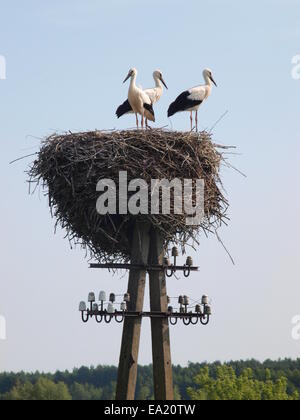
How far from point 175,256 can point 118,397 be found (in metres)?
2.05

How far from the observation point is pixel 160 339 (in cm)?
1869

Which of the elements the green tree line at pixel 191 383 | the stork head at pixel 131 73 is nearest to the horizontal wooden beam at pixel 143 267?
the stork head at pixel 131 73

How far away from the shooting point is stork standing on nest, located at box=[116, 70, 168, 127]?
2092cm

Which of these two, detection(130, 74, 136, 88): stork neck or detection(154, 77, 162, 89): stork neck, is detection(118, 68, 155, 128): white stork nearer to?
detection(130, 74, 136, 88): stork neck

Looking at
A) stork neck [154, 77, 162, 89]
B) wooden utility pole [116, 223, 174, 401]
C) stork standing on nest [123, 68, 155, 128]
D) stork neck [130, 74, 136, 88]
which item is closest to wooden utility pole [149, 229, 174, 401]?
wooden utility pole [116, 223, 174, 401]

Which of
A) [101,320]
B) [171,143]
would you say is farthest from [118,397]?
[171,143]

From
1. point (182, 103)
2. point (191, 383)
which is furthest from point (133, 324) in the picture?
point (191, 383)

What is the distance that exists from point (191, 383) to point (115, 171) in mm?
37026

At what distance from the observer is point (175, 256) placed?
18.8m

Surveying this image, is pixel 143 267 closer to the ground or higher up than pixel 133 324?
higher up

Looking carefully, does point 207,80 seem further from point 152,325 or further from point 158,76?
A: point 152,325

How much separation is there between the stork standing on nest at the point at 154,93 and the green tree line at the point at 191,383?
321 inches

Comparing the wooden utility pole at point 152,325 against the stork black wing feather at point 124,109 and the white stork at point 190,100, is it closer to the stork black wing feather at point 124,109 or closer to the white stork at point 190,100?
the white stork at point 190,100
